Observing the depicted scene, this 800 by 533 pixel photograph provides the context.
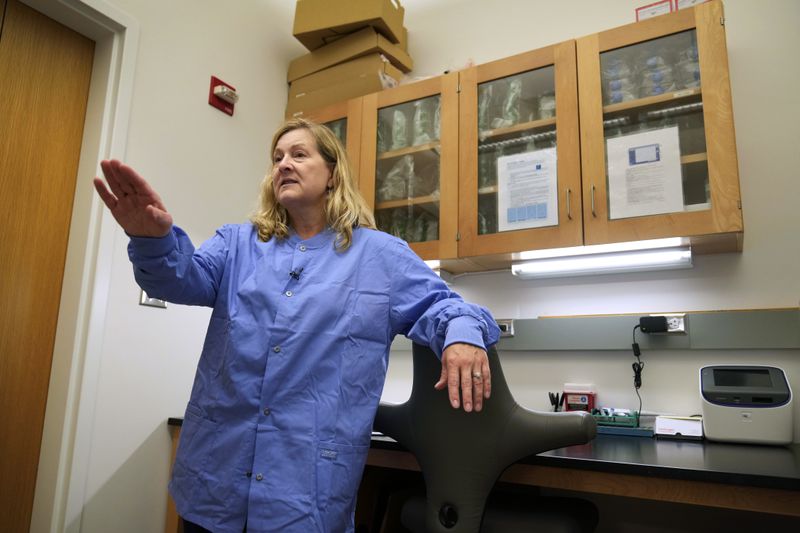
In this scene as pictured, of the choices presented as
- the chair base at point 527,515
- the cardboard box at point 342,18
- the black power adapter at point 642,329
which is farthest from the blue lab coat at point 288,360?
the cardboard box at point 342,18

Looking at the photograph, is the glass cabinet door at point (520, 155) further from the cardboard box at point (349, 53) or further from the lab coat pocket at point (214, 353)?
the lab coat pocket at point (214, 353)

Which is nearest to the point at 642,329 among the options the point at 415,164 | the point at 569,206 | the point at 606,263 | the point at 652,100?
the point at 606,263

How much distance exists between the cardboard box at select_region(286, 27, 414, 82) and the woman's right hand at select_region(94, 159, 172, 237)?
1645 mm

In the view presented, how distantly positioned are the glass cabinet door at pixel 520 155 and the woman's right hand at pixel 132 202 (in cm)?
121

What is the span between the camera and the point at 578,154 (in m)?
1.81

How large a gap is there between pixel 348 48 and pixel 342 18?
12 centimetres

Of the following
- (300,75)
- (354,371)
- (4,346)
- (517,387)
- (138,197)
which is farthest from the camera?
(300,75)

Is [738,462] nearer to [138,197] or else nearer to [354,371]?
[354,371]

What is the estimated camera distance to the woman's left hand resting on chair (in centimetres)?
97

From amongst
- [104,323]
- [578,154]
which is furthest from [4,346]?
[578,154]

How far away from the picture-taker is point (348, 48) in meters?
2.41

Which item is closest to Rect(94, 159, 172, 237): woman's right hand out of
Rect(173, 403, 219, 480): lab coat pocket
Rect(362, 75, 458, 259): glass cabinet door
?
Rect(173, 403, 219, 480): lab coat pocket

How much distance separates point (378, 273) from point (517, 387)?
3.55 ft

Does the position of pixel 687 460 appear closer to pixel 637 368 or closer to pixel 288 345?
pixel 637 368
